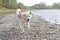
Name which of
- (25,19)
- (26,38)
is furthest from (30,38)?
(25,19)

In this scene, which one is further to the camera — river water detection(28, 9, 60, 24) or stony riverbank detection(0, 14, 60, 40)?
river water detection(28, 9, 60, 24)

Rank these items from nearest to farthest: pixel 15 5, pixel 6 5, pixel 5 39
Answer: pixel 5 39 → pixel 6 5 → pixel 15 5

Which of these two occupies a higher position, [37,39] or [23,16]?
[23,16]

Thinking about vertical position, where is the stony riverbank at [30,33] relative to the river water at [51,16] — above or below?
above

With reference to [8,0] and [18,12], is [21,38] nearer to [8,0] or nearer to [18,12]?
[18,12]

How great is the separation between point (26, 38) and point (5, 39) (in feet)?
3.57

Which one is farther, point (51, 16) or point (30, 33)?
point (51, 16)

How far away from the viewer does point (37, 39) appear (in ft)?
28.9

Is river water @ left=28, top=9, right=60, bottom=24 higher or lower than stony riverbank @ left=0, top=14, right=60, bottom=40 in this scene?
lower

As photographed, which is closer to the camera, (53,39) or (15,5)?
(53,39)

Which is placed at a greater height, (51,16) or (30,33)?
(30,33)

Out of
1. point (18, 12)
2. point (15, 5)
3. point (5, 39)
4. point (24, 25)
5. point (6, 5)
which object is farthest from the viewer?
point (15, 5)

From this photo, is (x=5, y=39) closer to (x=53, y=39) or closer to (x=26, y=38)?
(x=26, y=38)

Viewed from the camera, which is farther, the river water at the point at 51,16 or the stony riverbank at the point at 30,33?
the river water at the point at 51,16
